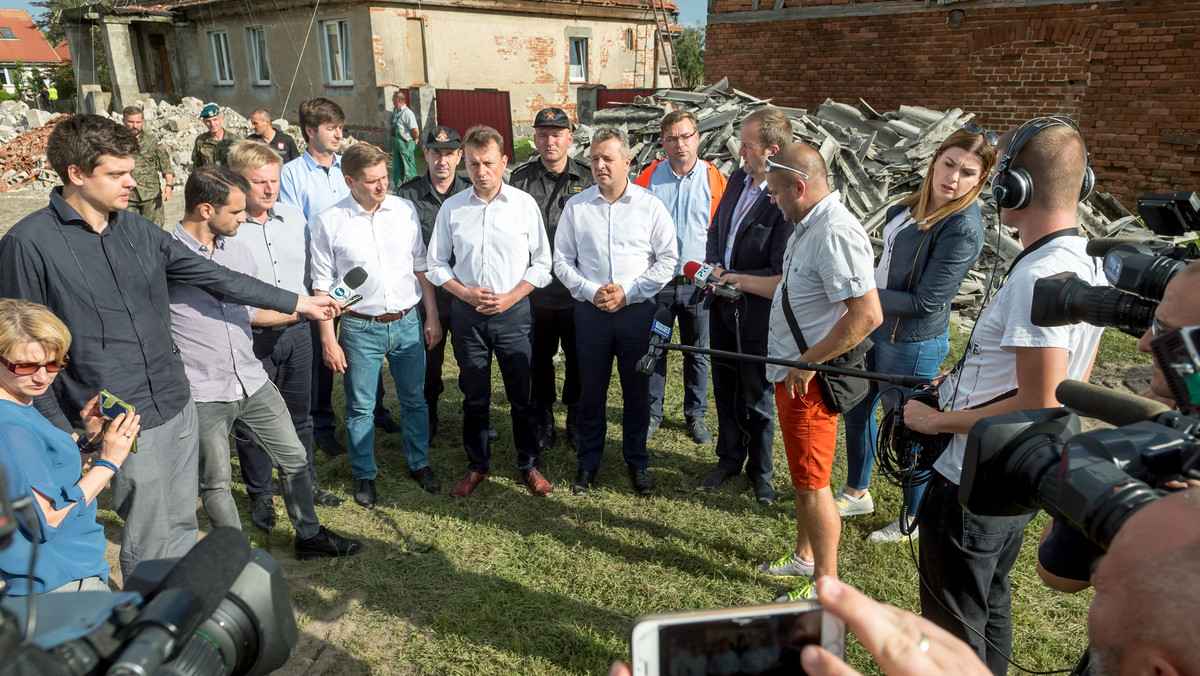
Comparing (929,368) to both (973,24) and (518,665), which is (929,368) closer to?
(518,665)

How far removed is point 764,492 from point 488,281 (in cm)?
217

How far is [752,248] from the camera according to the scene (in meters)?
4.26

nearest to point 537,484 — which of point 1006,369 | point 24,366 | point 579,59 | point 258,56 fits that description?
point 24,366

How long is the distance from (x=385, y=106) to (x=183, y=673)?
19.2 m

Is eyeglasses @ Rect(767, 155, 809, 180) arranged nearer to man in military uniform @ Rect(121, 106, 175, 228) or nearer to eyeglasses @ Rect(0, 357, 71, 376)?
eyeglasses @ Rect(0, 357, 71, 376)

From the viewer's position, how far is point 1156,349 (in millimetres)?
1144

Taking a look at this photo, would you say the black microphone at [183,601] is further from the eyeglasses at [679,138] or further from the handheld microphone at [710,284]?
the eyeglasses at [679,138]

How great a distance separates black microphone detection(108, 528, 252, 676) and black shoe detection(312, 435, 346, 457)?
4230 millimetres

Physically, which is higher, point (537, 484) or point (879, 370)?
point (879, 370)

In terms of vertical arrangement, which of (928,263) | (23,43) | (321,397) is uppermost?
(23,43)

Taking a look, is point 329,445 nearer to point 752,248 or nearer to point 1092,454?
point 752,248

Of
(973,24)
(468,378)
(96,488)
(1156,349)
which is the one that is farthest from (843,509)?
(973,24)

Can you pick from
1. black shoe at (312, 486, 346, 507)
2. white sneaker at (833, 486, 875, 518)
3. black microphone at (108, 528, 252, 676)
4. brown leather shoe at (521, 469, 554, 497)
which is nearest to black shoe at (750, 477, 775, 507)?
white sneaker at (833, 486, 875, 518)

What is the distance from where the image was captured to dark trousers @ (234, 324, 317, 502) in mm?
4188
